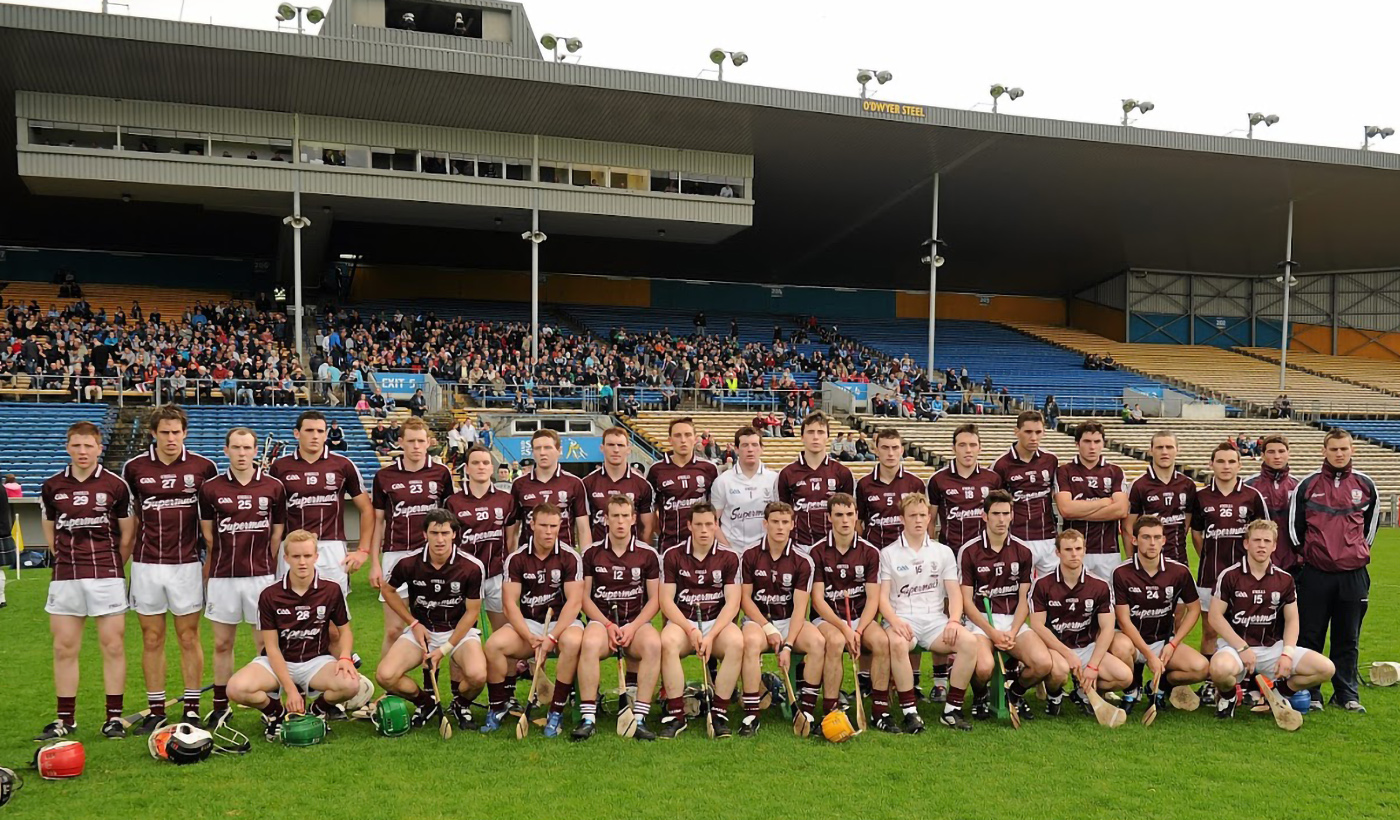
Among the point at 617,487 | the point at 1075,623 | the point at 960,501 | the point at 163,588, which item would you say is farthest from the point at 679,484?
the point at 163,588

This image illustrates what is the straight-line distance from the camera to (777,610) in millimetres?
6918

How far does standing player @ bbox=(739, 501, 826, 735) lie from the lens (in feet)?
21.6

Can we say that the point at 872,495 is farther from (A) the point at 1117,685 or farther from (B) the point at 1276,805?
(B) the point at 1276,805

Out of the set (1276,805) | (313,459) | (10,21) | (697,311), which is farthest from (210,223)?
(1276,805)

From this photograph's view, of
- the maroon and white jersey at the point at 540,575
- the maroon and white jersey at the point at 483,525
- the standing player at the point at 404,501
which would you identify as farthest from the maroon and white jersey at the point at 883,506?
the standing player at the point at 404,501

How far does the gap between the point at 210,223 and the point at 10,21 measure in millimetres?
12356

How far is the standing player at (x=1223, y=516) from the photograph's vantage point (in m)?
7.33

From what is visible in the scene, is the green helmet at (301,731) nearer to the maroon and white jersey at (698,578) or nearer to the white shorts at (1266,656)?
the maroon and white jersey at (698,578)

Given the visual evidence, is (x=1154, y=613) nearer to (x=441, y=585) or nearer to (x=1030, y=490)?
(x=1030, y=490)

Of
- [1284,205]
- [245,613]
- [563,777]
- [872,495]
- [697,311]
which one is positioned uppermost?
[1284,205]

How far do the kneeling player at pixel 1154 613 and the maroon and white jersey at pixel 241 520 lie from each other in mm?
5862

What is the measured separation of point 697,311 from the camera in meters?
38.5

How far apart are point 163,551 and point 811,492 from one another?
4.51 m

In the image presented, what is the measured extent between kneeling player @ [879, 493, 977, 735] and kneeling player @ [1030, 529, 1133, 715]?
0.59m
